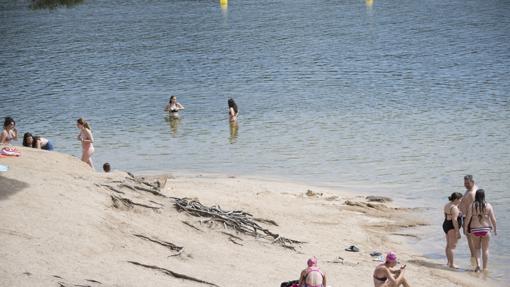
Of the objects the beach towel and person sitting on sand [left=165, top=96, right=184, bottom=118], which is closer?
the beach towel

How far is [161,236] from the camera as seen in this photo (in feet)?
46.7

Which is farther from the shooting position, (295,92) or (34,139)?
(295,92)

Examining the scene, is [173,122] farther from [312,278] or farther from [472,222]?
[312,278]

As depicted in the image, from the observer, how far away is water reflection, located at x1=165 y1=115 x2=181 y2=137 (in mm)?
30141

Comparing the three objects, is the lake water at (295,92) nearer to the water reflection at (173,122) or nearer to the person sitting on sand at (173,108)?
the water reflection at (173,122)

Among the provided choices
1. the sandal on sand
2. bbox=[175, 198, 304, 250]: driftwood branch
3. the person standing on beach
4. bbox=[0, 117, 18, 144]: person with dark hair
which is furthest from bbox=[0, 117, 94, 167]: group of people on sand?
the person standing on beach

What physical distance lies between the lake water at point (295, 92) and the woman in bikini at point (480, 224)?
1.71 ft

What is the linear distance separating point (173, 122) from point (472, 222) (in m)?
17.3

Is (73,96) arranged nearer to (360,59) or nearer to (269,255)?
(360,59)

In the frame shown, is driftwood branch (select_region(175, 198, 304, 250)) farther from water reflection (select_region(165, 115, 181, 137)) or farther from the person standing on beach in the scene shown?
water reflection (select_region(165, 115, 181, 137))

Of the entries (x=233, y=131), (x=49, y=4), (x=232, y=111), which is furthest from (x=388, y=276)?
(x=49, y=4)

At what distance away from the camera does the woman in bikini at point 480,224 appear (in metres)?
15.6

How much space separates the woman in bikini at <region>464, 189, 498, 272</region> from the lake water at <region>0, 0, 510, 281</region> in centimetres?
52

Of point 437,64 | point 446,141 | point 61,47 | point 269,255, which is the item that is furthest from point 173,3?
point 269,255
